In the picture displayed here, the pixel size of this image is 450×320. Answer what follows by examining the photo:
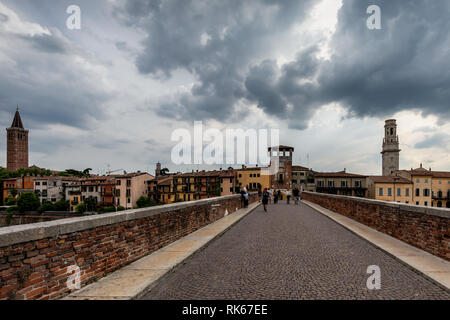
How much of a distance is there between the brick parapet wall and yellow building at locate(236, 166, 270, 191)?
7112cm

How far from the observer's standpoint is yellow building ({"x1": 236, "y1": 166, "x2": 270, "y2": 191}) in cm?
7725

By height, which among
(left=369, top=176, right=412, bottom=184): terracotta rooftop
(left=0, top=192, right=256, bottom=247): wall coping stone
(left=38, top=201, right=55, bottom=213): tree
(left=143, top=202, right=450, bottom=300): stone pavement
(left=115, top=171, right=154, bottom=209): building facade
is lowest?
(left=38, top=201, right=55, bottom=213): tree

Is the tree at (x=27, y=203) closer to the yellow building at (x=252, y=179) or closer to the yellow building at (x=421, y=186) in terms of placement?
the yellow building at (x=252, y=179)

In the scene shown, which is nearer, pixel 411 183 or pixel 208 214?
pixel 208 214

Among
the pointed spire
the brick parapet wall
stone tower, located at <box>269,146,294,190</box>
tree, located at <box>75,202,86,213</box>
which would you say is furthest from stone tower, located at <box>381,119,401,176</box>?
the pointed spire

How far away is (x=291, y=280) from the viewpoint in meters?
4.53

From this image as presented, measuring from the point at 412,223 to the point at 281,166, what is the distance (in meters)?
65.6

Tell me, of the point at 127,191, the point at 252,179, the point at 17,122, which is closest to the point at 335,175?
the point at 252,179

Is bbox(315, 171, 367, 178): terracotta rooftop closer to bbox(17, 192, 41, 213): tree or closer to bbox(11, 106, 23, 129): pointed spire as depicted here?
bbox(17, 192, 41, 213): tree

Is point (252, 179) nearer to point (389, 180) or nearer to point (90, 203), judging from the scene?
point (389, 180)

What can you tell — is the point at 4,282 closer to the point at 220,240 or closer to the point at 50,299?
the point at 50,299

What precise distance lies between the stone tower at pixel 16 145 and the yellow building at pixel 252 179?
431 feet
